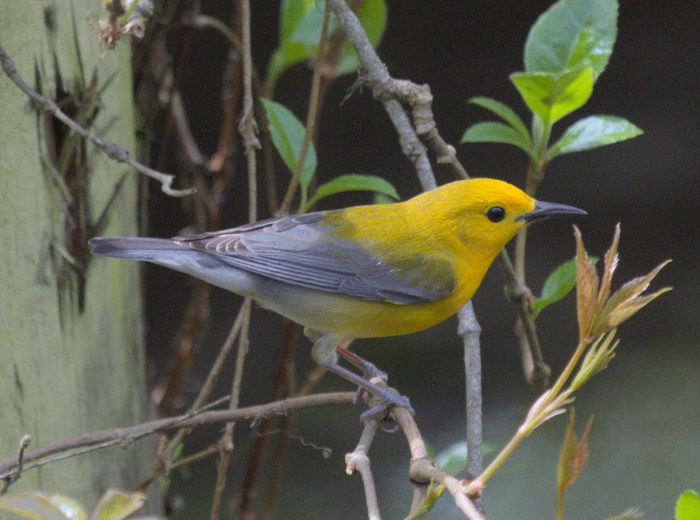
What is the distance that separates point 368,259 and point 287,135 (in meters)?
0.54

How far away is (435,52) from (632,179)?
1.39 metres

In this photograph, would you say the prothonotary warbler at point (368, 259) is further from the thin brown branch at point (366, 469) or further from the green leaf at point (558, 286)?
the thin brown branch at point (366, 469)

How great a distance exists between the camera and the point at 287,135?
7.51ft

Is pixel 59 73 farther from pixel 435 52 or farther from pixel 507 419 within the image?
pixel 507 419

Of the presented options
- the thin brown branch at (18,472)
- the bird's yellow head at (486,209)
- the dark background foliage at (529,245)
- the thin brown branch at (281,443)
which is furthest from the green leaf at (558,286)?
the dark background foliage at (529,245)

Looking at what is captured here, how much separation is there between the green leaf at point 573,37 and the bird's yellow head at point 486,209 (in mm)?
432

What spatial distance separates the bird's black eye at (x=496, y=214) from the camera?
8.24 ft

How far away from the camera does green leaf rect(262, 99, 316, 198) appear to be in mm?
2277

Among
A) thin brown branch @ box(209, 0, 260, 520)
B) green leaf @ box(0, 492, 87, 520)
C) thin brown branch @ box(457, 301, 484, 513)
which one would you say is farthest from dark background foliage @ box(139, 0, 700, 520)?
green leaf @ box(0, 492, 87, 520)

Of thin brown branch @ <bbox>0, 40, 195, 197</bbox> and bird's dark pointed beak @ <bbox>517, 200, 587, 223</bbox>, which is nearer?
thin brown branch @ <bbox>0, 40, 195, 197</bbox>

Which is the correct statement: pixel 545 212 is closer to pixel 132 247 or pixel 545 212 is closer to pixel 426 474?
pixel 132 247

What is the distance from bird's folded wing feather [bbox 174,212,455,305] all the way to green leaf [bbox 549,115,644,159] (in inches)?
22.6

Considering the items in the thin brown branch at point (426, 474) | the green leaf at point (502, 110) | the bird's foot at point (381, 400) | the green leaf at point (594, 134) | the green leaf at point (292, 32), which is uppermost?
the green leaf at point (292, 32)

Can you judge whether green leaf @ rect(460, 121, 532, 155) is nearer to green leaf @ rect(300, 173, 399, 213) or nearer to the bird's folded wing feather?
green leaf @ rect(300, 173, 399, 213)
